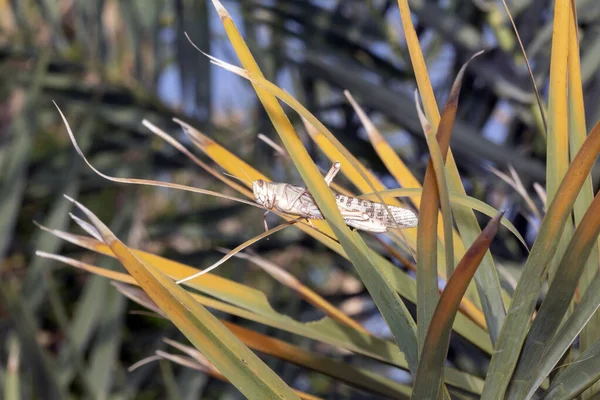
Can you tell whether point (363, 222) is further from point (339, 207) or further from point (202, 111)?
point (202, 111)

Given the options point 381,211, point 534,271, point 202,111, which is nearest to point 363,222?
point 381,211

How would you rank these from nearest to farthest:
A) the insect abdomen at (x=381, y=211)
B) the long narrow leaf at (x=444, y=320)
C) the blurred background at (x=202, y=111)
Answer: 1. the long narrow leaf at (x=444, y=320)
2. the insect abdomen at (x=381, y=211)
3. the blurred background at (x=202, y=111)

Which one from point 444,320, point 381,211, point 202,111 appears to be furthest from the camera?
point 202,111

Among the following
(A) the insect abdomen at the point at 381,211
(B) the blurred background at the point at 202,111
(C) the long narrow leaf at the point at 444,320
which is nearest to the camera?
(C) the long narrow leaf at the point at 444,320

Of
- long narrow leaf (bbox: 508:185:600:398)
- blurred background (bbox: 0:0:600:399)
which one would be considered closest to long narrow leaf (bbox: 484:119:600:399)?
long narrow leaf (bbox: 508:185:600:398)

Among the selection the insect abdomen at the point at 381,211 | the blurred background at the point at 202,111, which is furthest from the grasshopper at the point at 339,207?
the blurred background at the point at 202,111

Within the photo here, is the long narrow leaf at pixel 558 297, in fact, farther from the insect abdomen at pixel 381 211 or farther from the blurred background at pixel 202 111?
the blurred background at pixel 202 111

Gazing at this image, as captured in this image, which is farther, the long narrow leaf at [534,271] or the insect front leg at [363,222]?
the insect front leg at [363,222]
